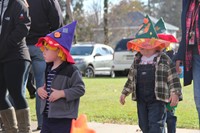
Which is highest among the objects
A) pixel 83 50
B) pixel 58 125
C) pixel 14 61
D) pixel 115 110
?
pixel 14 61

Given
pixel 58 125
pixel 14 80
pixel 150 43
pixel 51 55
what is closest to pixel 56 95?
pixel 58 125

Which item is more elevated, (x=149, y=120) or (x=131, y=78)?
(x=131, y=78)

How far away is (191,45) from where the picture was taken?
4168mm

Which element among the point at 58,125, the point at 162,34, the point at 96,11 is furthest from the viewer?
the point at 96,11

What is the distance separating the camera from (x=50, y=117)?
3.85 meters

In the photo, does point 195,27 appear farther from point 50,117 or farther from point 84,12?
point 84,12

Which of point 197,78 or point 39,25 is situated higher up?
point 39,25

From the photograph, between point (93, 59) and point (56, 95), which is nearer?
point (56, 95)

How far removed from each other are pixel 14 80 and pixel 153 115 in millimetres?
1657

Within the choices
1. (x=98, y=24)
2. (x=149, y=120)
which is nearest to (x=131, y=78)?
(x=149, y=120)

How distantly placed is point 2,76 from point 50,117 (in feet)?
3.81

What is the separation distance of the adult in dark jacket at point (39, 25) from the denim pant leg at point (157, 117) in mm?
1745

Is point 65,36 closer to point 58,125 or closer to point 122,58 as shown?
point 58,125

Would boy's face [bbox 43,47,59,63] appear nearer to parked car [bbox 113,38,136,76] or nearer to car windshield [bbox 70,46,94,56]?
parked car [bbox 113,38,136,76]
